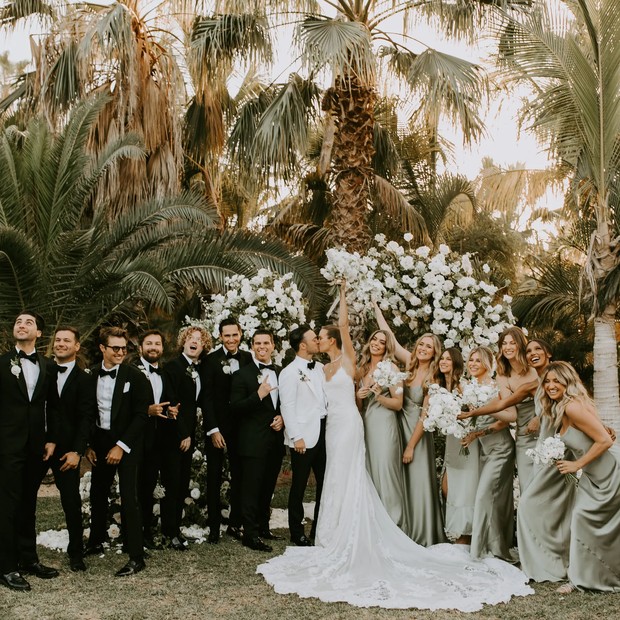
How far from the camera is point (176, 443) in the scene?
7.50 metres

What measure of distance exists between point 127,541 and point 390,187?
990 centimetres

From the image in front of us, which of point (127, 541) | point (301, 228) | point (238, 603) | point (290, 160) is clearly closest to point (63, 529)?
point (127, 541)

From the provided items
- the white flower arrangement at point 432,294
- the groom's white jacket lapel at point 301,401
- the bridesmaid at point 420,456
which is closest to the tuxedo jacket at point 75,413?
the groom's white jacket lapel at point 301,401

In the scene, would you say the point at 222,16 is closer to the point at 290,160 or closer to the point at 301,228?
the point at 290,160

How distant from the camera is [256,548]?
24.3 ft

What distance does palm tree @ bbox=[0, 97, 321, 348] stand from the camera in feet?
31.0

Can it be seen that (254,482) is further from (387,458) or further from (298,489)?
(387,458)

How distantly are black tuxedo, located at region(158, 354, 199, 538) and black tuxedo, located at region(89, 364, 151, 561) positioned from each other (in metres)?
0.63

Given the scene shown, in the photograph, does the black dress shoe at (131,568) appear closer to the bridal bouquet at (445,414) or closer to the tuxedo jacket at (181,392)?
the tuxedo jacket at (181,392)

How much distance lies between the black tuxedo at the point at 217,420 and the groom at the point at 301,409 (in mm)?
573

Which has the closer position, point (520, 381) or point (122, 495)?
point (122, 495)

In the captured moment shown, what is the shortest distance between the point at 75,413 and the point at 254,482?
1961 millimetres

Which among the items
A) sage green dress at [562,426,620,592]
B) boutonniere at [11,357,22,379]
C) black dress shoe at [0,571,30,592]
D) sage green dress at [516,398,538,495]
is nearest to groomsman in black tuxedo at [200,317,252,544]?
boutonniere at [11,357,22,379]

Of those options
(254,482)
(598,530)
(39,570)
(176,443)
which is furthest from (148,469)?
(598,530)
